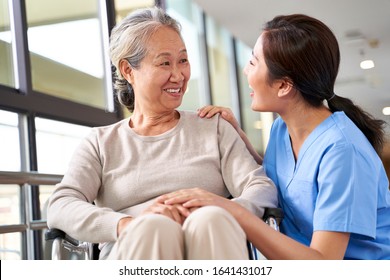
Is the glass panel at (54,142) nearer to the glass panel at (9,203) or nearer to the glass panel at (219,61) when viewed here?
the glass panel at (9,203)

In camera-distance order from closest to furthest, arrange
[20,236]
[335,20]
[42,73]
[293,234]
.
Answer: [293,234] < [20,236] < [42,73] < [335,20]

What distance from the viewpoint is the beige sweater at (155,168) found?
1.40 meters

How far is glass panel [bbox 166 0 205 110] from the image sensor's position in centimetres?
523

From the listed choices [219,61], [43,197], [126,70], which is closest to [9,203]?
[43,197]

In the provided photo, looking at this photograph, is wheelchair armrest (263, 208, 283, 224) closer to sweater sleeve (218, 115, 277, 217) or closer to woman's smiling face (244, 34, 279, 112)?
sweater sleeve (218, 115, 277, 217)

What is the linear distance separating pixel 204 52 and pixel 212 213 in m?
4.82

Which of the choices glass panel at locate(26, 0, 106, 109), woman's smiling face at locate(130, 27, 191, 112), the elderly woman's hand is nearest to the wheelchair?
the elderly woman's hand

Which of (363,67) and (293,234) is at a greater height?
(363,67)

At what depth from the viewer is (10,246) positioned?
2.27m

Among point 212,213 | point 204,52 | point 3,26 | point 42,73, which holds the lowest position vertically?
point 212,213
